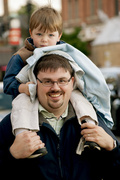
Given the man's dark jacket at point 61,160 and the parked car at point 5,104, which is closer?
the man's dark jacket at point 61,160

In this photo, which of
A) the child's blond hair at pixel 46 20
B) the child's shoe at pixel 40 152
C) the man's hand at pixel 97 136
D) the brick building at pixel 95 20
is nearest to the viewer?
the child's shoe at pixel 40 152

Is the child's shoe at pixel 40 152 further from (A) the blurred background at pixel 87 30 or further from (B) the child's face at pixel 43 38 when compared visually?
(A) the blurred background at pixel 87 30

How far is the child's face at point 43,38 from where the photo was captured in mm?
3094

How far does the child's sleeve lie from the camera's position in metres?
2.94

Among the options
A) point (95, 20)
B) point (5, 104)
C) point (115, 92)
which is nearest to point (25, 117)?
point (5, 104)

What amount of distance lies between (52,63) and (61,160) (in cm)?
67

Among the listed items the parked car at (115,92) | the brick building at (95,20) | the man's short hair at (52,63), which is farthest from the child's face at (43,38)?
the brick building at (95,20)

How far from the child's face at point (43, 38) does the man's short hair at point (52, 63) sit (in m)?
0.43

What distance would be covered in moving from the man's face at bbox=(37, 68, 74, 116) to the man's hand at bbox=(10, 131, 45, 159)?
25cm

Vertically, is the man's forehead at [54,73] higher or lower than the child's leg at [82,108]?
higher

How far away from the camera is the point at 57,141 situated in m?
2.58

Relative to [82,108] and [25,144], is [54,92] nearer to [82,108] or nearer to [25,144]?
[82,108]

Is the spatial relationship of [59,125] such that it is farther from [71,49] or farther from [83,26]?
[83,26]

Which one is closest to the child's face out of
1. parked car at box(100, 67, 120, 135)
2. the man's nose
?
the man's nose
